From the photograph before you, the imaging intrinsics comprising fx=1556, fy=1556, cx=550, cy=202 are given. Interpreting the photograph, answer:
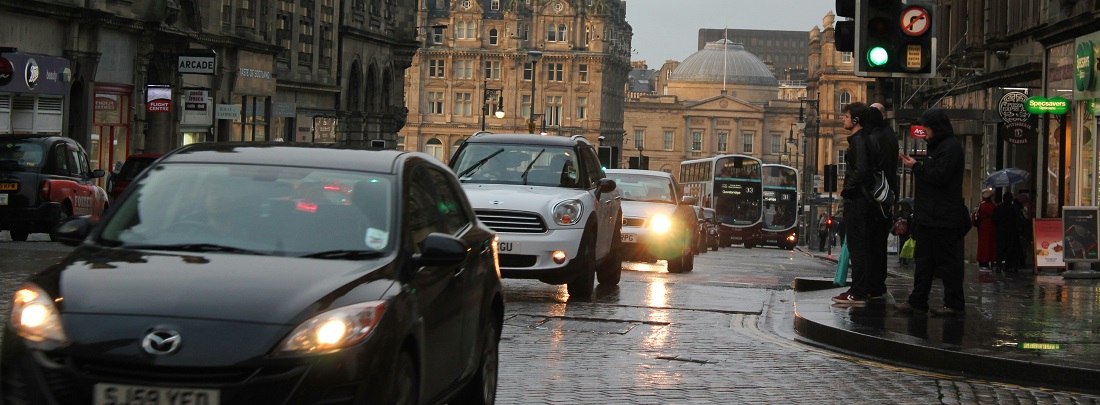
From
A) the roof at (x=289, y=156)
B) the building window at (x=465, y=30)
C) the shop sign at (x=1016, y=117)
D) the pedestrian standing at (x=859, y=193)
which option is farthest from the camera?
the building window at (x=465, y=30)

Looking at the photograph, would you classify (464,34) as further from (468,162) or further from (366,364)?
(366,364)

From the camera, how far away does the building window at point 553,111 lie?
164750 millimetres

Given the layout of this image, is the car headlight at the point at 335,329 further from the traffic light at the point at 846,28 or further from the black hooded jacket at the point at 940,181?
the traffic light at the point at 846,28

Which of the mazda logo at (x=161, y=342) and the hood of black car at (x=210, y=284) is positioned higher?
the hood of black car at (x=210, y=284)

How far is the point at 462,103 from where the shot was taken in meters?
167

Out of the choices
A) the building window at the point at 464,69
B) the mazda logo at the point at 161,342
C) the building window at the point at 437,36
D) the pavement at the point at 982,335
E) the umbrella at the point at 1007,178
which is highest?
the building window at the point at 437,36

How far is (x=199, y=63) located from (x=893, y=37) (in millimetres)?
33841

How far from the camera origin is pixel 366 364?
5816 mm

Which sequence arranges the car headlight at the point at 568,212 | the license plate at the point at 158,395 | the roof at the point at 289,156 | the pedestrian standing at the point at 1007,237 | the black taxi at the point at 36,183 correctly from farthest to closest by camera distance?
the pedestrian standing at the point at 1007,237
the black taxi at the point at 36,183
the car headlight at the point at 568,212
the roof at the point at 289,156
the license plate at the point at 158,395

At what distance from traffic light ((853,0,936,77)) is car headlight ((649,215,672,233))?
956cm

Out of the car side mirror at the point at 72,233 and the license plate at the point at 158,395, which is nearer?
the license plate at the point at 158,395

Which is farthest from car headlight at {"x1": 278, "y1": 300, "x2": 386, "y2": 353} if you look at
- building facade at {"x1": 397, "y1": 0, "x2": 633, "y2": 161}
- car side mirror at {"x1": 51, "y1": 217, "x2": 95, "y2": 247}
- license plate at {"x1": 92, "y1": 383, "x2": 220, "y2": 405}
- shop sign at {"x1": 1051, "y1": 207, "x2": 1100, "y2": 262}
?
building facade at {"x1": 397, "y1": 0, "x2": 633, "y2": 161}

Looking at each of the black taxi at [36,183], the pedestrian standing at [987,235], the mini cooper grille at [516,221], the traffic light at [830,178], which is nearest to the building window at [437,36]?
the traffic light at [830,178]

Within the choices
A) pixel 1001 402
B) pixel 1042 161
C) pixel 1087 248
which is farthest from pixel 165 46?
pixel 1001 402
